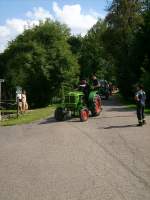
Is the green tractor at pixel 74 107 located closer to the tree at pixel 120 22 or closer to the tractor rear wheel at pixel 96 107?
the tractor rear wheel at pixel 96 107

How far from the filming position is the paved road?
969 cm

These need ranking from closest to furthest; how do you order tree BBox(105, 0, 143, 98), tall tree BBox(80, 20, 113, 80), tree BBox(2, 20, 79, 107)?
tree BBox(2, 20, 79, 107), tree BBox(105, 0, 143, 98), tall tree BBox(80, 20, 113, 80)

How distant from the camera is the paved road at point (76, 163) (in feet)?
31.8

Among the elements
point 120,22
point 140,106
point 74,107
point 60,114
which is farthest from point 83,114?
point 120,22

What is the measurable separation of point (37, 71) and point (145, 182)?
39934 millimetres

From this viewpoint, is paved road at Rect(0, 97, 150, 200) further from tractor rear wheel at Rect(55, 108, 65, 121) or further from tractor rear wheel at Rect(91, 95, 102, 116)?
tractor rear wheel at Rect(91, 95, 102, 116)

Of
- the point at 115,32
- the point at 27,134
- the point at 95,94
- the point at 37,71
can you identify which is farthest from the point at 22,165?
the point at 115,32

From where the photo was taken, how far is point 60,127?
20.9 meters

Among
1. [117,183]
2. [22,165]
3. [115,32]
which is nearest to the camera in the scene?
[117,183]

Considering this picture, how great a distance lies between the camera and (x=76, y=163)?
12758mm

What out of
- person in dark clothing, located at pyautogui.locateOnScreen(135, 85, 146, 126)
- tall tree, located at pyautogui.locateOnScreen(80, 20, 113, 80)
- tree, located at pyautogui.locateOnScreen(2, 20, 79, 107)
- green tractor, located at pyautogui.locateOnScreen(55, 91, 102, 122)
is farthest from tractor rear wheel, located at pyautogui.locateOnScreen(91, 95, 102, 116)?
tall tree, located at pyautogui.locateOnScreen(80, 20, 113, 80)

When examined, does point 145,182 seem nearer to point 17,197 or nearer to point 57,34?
point 17,197

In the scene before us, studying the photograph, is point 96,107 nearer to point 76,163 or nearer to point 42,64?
point 76,163

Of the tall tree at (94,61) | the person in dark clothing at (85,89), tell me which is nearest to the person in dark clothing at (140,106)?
the person in dark clothing at (85,89)
